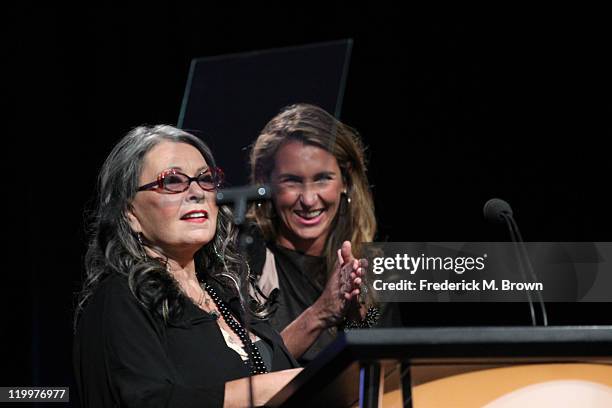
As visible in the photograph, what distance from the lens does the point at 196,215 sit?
2.35 meters

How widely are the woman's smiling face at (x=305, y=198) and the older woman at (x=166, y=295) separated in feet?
2.28

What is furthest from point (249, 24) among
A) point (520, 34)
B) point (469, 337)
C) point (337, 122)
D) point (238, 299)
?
point (469, 337)

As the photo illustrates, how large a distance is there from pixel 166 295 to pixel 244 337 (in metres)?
0.25

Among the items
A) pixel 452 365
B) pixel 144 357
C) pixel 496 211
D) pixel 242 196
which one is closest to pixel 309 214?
pixel 496 211

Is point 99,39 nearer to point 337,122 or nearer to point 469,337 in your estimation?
point 337,122

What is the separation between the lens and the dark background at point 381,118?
3494mm

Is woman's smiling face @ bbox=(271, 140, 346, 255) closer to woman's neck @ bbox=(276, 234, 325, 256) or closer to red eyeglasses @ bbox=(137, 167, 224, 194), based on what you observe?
woman's neck @ bbox=(276, 234, 325, 256)

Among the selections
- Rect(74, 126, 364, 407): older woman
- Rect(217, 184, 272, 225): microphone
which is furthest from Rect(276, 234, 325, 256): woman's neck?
Rect(217, 184, 272, 225): microphone

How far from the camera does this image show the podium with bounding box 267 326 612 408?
1.29 m

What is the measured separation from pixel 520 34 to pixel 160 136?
1.89 m

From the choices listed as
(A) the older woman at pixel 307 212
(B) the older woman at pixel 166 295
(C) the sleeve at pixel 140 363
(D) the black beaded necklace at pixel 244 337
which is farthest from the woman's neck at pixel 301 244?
(C) the sleeve at pixel 140 363

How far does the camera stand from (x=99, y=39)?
11.7 ft

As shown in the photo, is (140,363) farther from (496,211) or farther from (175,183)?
(496,211)

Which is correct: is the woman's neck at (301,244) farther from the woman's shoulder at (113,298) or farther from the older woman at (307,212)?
the woman's shoulder at (113,298)
